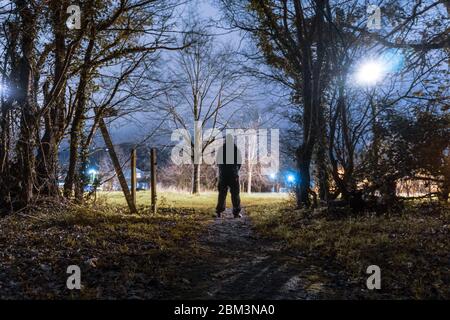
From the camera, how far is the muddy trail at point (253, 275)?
13.2 feet

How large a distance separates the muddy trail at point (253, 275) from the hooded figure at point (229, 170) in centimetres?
442

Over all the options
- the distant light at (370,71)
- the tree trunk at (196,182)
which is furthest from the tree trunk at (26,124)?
the tree trunk at (196,182)

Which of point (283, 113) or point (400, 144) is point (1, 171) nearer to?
point (400, 144)

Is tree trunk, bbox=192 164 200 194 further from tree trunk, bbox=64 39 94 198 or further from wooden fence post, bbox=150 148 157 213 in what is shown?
tree trunk, bbox=64 39 94 198

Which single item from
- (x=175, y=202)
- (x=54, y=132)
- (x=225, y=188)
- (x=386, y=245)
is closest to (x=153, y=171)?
(x=225, y=188)

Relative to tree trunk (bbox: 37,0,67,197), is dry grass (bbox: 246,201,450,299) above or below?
below

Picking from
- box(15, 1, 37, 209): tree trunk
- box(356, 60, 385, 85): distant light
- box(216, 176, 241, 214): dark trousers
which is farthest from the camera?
box(216, 176, 241, 214): dark trousers

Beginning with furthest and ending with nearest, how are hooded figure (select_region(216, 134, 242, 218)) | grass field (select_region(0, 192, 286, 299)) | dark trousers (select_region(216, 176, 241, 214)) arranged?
dark trousers (select_region(216, 176, 241, 214)) < hooded figure (select_region(216, 134, 242, 218)) < grass field (select_region(0, 192, 286, 299))

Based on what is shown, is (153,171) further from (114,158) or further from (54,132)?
(54,132)

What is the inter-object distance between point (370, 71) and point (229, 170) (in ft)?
15.3

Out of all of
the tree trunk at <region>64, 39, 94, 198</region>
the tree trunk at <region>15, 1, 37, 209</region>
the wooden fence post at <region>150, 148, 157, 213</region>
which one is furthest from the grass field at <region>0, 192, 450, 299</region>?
the wooden fence post at <region>150, 148, 157, 213</region>

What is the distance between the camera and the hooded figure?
438 inches

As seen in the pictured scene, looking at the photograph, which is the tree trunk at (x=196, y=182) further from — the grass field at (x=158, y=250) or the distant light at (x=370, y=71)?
the grass field at (x=158, y=250)

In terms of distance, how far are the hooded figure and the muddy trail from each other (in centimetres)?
442
